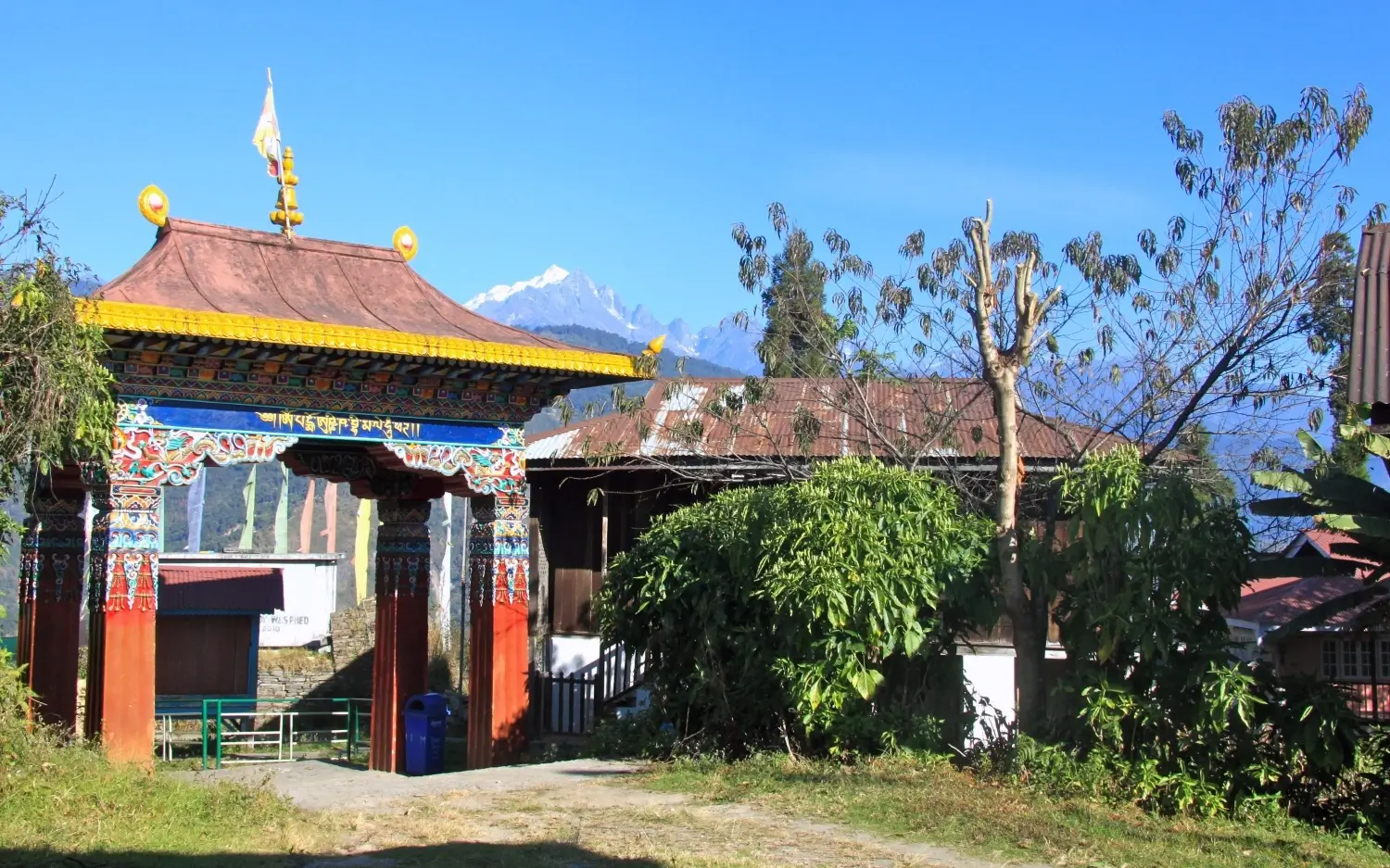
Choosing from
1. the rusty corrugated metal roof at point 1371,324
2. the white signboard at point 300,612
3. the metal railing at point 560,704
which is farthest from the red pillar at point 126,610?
the white signboard at point 300,612

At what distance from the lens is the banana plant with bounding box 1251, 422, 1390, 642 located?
10789 mm

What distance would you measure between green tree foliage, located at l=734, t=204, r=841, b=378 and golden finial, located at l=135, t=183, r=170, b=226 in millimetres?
7940

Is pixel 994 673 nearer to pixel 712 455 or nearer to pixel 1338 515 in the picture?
pixel 712 455

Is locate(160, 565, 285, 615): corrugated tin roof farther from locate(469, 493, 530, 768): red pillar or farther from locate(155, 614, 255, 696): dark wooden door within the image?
locate(469, 493, 530, 768): red pillar

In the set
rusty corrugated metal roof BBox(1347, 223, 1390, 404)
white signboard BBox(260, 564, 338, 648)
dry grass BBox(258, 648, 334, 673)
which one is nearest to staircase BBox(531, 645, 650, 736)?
dry grass BBox(258, 648, 334, 673)

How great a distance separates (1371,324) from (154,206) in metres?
11.2

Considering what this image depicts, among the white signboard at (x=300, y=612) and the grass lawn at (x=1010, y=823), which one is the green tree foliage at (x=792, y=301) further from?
the white signboard at (x=300, y=612)

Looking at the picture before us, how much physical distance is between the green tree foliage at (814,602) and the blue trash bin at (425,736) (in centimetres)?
332

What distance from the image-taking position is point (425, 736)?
1577 cm

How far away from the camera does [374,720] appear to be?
54.0 ft

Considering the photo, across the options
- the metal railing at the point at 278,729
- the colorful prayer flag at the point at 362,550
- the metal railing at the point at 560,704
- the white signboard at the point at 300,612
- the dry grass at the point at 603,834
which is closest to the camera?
the dry grass at the point at 603,834

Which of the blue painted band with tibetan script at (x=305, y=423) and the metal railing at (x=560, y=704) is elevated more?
the blue painted band with tibetan script at (x=305, y=423)

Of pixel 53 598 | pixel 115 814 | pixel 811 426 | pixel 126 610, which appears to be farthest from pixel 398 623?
pixel 115 814

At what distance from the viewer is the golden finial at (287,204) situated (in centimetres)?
1485
